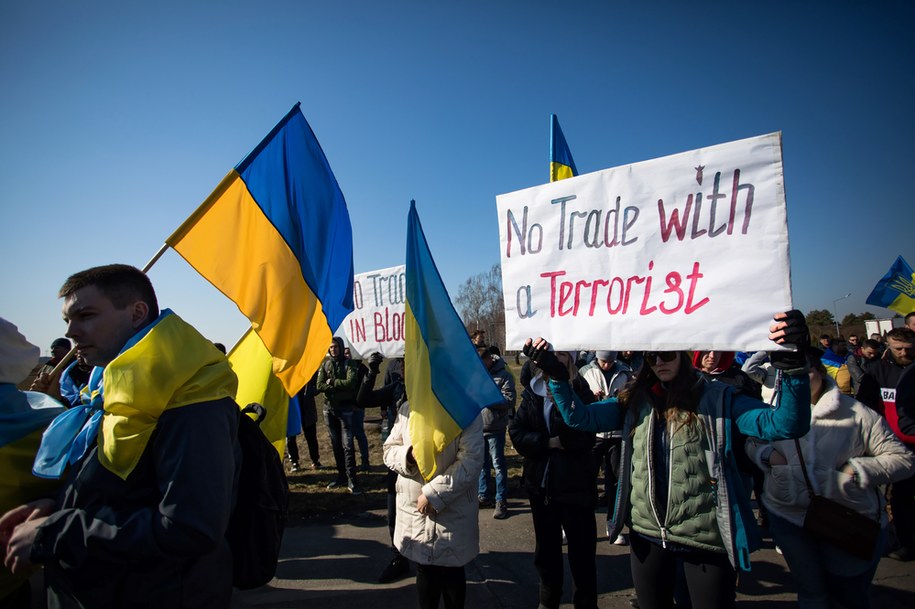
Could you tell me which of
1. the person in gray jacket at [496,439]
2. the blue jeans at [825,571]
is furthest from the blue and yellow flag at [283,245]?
the blue jeans at [825,571]

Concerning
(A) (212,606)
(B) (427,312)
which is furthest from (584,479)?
(A) (212,606)

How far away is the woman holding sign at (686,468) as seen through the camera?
89.5 inches

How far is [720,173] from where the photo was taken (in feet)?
7.07

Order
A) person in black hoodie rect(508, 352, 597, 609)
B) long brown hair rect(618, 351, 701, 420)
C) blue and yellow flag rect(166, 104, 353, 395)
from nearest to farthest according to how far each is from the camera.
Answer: long brown hair rect(618, 351, 701, 420) < blue and yellow flag rect(166, 104, 353, 395) < person in black hoodie rect(508, 352, 597, 609)

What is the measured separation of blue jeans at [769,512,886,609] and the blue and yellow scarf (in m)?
3.34

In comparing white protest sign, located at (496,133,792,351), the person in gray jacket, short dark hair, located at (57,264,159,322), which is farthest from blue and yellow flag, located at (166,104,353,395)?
the person in gray jacket

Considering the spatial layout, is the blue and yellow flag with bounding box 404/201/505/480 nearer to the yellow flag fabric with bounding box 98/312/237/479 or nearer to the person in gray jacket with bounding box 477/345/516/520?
the yellow flag fabric with bounding box 98/312/237/479

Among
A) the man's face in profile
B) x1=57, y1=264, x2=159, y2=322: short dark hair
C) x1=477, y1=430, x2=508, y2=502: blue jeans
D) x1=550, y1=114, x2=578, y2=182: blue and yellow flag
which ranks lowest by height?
x1=477, y1=430, x2=508, y2=502: blue jeans

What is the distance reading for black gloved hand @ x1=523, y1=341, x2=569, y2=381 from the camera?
2.57 metres

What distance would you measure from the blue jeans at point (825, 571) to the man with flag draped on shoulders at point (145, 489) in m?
3.16

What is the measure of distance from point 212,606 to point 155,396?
808mm

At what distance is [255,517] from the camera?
5.96ft

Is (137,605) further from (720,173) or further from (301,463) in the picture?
(301,463)

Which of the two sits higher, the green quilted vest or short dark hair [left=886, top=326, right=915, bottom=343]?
short dark hair [left=886, top=326, right=915, bottom=343]
